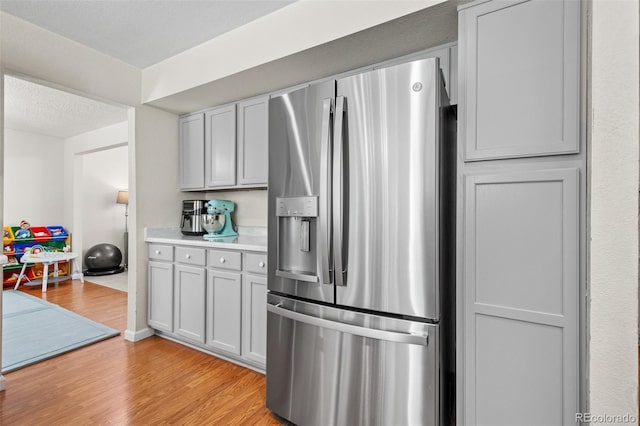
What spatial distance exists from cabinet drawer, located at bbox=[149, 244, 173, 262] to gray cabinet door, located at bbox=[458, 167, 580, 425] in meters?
2.45

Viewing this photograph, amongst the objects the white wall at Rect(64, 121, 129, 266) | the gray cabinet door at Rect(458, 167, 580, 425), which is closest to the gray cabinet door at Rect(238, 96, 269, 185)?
the gray cabinet door at Rect(458, 167, 580, 425)

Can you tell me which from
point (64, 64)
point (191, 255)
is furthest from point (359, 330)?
point (64, 64)

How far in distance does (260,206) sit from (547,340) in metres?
2.44

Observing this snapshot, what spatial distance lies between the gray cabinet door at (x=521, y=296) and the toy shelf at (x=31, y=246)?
243 inches

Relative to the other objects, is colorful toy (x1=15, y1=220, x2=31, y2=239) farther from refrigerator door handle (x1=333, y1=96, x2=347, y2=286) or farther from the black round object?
refrigerator door handle (x1=333, y1=96, x2=347, y2=286)

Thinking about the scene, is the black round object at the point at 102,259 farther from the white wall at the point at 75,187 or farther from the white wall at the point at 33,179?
the white wall at the point at 33,179

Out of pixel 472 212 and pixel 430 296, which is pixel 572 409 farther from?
pixel 472 212

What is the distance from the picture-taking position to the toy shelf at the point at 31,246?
498cm

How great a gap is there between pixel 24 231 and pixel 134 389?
467 cm

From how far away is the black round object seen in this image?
5.79m

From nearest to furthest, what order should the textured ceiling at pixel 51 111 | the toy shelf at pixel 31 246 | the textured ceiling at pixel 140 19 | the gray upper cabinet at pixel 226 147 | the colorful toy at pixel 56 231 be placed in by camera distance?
the textured ceiling at pixel 140 19
the gray upper cabinet at pixel 226 147
the textured ceiling at pixel 51 111
the toy shelf at pixel 31 246
the colorful toy at pixel 56 231

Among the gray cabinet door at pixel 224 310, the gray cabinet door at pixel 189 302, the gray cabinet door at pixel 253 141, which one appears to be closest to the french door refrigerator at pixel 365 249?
the gray cabinet door at pixel 224 310

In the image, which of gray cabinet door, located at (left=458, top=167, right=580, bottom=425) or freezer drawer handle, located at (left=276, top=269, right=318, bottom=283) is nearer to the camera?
gray cabinet door, located at (left=458, top=167, right=580, bottom=425)

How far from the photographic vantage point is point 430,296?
1.37 metres
